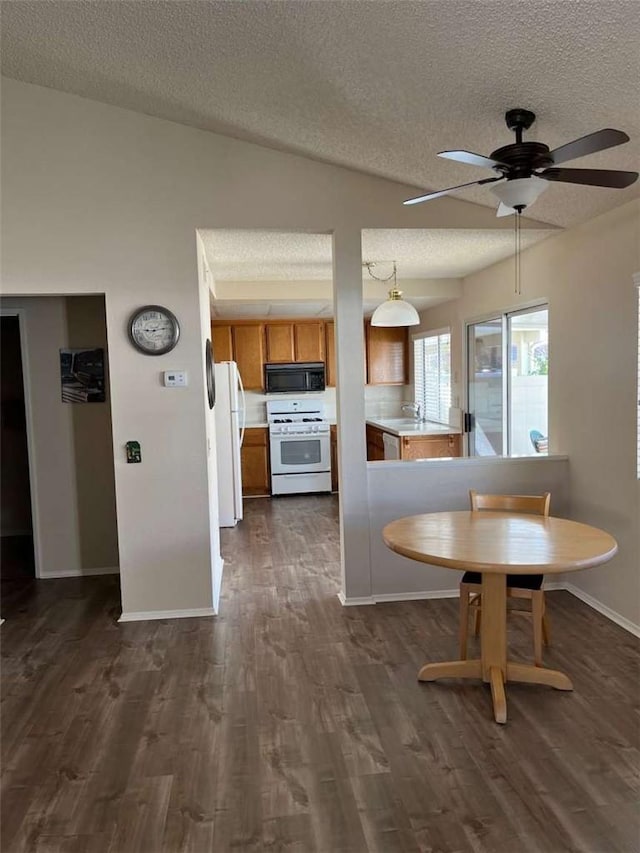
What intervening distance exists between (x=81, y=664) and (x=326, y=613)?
53.7 inches

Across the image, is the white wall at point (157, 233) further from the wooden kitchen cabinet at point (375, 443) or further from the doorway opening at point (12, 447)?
the wooden kitchen cabinet at point (375, 443)

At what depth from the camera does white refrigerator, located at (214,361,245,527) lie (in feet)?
18.8

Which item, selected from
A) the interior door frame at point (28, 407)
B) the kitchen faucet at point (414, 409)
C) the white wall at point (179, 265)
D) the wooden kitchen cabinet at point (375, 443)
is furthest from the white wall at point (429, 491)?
the kitchen faucet at point (414, 409)

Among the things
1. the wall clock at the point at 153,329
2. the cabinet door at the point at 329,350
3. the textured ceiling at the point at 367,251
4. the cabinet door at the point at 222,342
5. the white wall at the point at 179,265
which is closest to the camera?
the white wall at the point at 179,265

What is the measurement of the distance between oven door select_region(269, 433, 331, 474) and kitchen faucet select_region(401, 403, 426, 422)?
3.61ft

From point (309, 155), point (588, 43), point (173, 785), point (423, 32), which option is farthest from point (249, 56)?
point (173, 785)

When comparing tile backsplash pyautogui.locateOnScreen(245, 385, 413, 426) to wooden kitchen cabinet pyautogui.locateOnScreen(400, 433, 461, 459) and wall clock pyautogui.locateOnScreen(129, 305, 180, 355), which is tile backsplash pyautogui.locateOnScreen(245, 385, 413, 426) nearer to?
wooden kitchen cabinet pyautogui.locateOnScreen(400, 433, 461, 459)

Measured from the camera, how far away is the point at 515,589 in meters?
2.76

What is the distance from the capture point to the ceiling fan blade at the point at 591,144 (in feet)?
6.04

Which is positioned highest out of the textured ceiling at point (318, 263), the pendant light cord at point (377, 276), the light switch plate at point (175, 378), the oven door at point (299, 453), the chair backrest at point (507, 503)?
the pendant light cord at point (377, 276)

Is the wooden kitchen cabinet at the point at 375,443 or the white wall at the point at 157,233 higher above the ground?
the white wall at the point at 157,233

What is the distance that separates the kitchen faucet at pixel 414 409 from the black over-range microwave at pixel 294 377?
115cm

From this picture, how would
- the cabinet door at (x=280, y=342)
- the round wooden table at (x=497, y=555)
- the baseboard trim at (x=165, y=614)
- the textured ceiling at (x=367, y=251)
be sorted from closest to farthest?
the round wooden table at (x=497, y=555) → the baseboard trim at (x=165, y=614) → the textured ceiling at (x=367, y=251) → the cabinet door at (x=280, y=342)

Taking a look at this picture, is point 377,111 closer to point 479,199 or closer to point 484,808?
point 479,199
